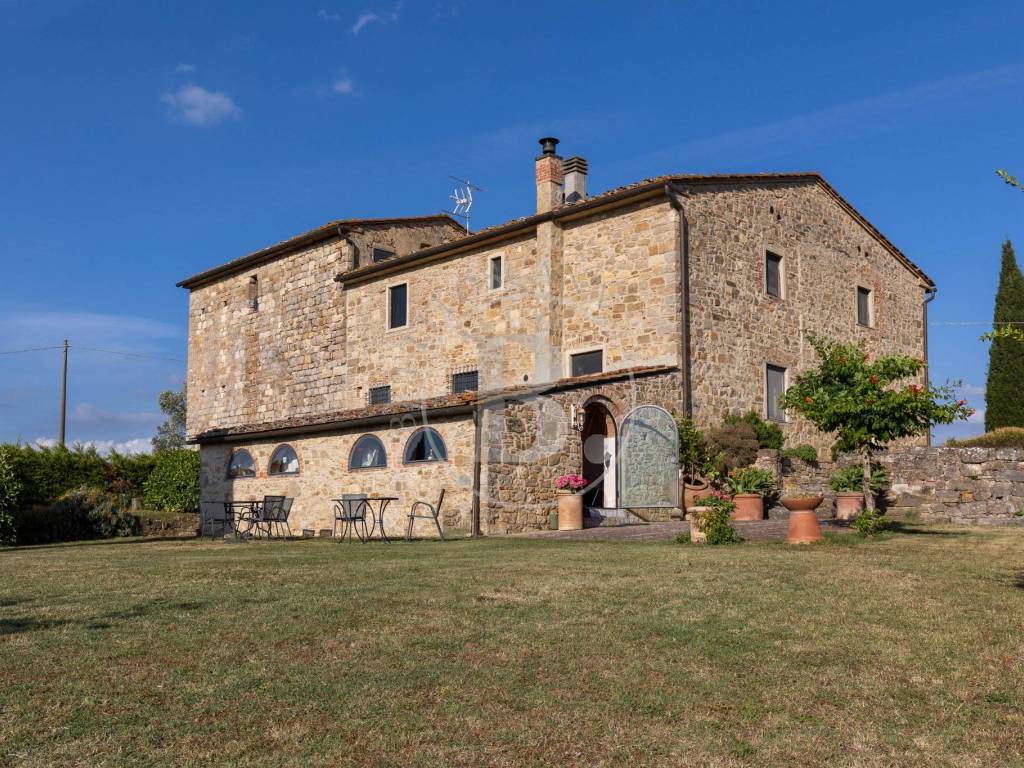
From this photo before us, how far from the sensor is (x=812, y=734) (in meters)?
4.27

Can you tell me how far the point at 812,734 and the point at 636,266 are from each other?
15361 mm

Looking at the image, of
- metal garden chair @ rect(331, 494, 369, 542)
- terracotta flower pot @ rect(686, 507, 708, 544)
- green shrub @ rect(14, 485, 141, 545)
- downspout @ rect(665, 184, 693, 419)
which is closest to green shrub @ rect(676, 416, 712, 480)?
downspout @ rect(665, 184, 693, 419)

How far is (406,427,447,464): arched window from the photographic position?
16.4m

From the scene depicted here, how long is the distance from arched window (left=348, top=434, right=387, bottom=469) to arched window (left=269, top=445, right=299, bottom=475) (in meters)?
1.86

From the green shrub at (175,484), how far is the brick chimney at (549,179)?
12.8 meters

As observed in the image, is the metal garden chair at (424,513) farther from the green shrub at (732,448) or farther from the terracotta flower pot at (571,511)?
the green shrub at (732,448)

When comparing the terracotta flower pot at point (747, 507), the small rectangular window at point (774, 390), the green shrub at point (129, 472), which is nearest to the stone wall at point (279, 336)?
the green shrub at point (129, 472)

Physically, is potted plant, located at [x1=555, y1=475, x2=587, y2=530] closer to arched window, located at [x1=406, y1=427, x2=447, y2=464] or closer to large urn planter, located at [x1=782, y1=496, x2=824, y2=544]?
arched window, located at [x1=406, y1=427, x2=447, y2=464]

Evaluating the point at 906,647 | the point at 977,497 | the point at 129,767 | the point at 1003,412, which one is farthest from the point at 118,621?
the point at 1003,412

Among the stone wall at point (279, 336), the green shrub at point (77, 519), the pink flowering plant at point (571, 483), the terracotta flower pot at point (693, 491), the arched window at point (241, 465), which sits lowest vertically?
the green shrub at point (77, 519)

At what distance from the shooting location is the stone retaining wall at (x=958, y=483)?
15.4m

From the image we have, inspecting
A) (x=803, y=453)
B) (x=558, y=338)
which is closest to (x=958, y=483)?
(x=803, y=453)

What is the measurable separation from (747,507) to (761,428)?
10.8ft

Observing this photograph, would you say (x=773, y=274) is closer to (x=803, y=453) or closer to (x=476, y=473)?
(x=803, y=453)
